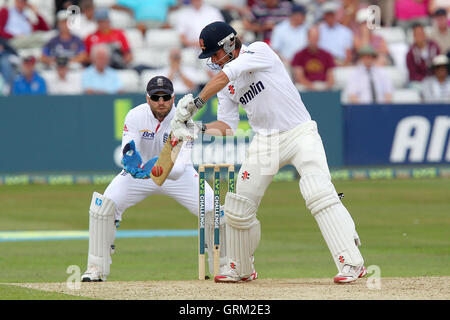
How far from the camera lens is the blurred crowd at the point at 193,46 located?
17.8 metres

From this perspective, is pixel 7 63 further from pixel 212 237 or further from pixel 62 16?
pixel 212 237

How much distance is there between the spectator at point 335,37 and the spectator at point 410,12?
191 cm

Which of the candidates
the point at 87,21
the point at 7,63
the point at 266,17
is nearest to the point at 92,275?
the point at 7,63

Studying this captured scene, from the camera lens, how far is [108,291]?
25.1 feet

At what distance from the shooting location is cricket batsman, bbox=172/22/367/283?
762cm

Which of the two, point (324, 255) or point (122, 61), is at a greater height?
point (122, 61)

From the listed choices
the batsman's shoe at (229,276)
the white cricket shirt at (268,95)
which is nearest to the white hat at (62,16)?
the white cricket shirt at (268,95)

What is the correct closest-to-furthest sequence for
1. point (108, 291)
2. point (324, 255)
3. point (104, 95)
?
point (108, 291)
point (324, 255)
point (104, 95)

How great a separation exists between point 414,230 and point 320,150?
5.07 m

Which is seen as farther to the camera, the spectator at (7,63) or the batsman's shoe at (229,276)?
the spectator at (7,63)

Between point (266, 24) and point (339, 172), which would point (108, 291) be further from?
point (266, 24)

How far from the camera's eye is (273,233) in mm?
12570

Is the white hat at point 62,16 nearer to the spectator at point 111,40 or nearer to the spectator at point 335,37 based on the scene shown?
the spectator at point 111,40

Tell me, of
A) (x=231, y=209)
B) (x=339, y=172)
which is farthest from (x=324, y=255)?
(x=339, y=172)
